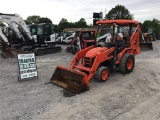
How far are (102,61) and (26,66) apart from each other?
295cm

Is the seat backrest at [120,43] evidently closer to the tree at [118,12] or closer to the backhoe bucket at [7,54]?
the backhoe bucket at [7,54]

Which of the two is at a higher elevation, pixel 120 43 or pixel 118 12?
pixel 118 12

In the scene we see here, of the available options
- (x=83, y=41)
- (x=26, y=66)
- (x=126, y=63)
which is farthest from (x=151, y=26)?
(x=26, y=66)

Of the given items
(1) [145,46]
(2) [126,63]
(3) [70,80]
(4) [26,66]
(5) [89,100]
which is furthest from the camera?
(1) [145,46]

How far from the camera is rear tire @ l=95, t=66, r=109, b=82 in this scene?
8049 mm

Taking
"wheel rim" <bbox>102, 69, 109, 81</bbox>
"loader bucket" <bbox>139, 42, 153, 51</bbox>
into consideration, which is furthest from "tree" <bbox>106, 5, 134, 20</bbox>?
"wheel rim" <bbox>102, 69, 109, 81</bbox>

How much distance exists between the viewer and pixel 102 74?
814 cm

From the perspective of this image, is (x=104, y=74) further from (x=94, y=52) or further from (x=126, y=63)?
(x=126, y=63)

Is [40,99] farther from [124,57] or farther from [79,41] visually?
[79,41]

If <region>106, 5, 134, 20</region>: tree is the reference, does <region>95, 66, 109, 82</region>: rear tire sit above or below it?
below

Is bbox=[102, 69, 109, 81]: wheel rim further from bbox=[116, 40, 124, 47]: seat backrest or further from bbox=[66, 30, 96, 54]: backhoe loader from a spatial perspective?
bbox=[66, 30, 96, 54]: backhoe loader

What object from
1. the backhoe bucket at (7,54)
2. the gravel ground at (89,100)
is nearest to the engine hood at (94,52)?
the gravel ground at (89,100)

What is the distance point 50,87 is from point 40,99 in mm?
1197

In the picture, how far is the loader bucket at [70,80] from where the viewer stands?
23.9ft
